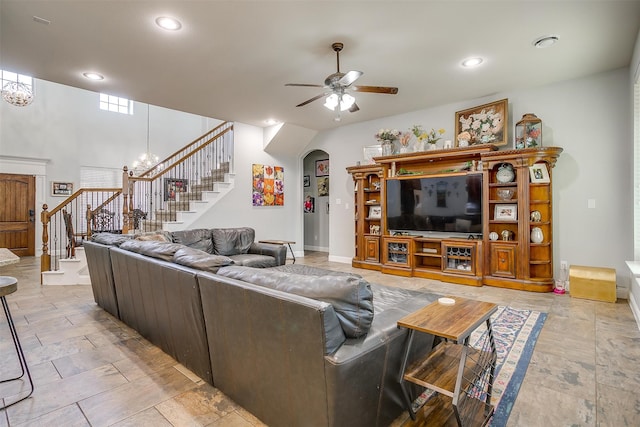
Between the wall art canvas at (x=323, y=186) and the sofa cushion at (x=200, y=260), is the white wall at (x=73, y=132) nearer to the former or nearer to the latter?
the wall art canvas at (x=323, y=186)

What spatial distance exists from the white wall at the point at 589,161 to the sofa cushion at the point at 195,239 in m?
4.72

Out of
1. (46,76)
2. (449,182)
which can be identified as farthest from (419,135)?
Answer: (46,76)

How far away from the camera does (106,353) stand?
2.58 m

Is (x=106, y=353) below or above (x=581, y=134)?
below

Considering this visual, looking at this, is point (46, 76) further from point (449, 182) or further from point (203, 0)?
point (449, 182)

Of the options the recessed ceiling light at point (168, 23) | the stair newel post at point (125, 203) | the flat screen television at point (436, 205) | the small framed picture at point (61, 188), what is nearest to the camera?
the recessed ceiling light at point (168, 23)

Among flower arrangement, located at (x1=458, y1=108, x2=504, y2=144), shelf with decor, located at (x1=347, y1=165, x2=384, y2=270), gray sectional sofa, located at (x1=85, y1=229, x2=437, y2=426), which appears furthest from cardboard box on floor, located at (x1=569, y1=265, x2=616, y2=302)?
gray sectional sofa, located at (x1=85, y1=229, x2=437, y2=426)

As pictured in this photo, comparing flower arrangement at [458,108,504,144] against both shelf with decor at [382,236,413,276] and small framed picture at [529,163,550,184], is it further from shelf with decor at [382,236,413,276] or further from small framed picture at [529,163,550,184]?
shelf with decor at [382,236,413,276]

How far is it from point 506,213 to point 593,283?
1.30 m

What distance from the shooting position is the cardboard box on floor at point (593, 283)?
387 cm

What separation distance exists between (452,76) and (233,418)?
437cm

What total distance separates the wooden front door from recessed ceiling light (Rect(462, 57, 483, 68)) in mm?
9281

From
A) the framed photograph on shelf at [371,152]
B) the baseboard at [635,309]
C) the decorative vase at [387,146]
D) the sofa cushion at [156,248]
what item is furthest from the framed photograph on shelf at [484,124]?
the sofa cushion at [156,248]

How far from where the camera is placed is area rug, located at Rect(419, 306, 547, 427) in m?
1.94
